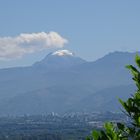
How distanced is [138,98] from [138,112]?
49 cm

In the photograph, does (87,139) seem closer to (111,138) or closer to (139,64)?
(111,138)

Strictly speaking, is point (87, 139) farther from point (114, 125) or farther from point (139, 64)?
point (139, 64)

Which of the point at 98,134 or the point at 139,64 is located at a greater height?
the point at 139,64

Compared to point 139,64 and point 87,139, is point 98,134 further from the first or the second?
point 139,64

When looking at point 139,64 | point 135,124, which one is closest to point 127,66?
point 139,64

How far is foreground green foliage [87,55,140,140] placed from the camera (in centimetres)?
1959

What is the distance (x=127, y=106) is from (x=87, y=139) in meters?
2.04

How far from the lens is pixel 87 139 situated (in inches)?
807

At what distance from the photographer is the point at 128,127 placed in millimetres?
19828

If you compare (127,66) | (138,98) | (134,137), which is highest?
(127,66)

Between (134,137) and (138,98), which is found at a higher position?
(138,98)

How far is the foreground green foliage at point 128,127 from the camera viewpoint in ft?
64.3

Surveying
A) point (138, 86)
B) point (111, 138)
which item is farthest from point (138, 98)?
point (111, 138)

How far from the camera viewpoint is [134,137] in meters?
19.5
